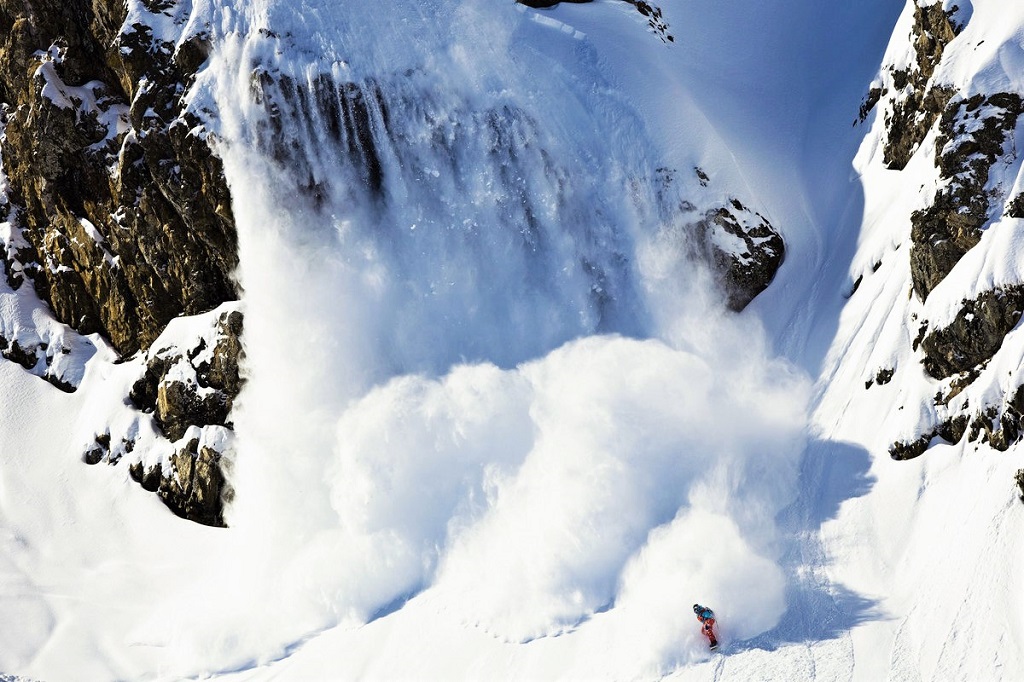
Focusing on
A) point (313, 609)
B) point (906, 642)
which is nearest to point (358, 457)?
point (313, 609)

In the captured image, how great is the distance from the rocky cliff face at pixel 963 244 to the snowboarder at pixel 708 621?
217 inches

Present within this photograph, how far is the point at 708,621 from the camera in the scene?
62.3 feet

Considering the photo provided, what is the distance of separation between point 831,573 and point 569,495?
5.48 metres

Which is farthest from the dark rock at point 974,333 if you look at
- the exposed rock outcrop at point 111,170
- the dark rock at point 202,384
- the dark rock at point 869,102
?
the exposed rock outcrop at point 111,170

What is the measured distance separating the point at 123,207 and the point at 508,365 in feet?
36.2

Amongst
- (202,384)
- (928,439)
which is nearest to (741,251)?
(928,439)

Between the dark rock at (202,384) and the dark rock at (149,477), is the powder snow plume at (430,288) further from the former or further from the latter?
the dark rock at (149,477)

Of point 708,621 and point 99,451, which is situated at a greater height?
point 708,621

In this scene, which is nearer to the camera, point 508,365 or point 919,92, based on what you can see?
point 919,92

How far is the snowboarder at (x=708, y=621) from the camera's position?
1900 centimetres

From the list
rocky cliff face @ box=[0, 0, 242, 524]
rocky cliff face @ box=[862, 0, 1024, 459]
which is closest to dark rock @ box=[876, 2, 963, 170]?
rocky cliff face @ box=[862, 0, 1024, 459]

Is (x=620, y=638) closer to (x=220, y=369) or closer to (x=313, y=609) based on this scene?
(x=313, y=609)

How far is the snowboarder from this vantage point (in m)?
19.0

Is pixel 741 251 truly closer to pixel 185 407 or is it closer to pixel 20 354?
pixel 185 407
